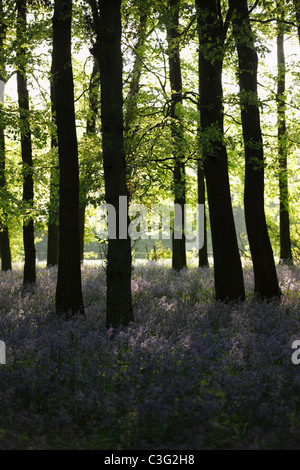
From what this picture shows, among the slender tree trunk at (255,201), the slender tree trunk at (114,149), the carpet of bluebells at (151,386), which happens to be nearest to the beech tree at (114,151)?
the slender tree trunk at (114,149)

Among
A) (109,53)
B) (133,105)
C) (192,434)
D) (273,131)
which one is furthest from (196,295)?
(273,131)

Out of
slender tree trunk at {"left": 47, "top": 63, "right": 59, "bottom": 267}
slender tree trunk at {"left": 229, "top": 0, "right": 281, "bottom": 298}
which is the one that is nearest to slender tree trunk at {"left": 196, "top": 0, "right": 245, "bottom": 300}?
slender tree trunk at {"left": 229, "top": 0, "right": 281, "bottom": 298}

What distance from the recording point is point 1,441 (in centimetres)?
471

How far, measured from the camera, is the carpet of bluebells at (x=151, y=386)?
4.89 metres

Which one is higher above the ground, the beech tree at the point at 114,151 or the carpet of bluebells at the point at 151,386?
the beech tree at the point at 114,151

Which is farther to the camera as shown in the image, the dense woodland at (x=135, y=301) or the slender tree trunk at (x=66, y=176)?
the slender tree trunk at (x=66, y=176)

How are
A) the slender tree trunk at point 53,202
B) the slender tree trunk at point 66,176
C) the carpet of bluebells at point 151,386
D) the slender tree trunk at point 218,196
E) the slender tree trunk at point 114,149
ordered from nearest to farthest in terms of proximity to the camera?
the carpet of bluebells at point 151,386 < the slender tree trunk at point 114,149 < the slender tree trunk at point 66,176 < the slender tree trunk at point 218,196 < the slender tree trunk at point 53,202

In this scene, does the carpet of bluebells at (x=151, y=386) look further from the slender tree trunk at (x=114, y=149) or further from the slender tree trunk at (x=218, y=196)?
the slender tree trunk at (x=218, y=196)

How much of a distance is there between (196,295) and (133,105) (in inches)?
226

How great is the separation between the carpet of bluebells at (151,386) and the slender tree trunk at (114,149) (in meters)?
0.58

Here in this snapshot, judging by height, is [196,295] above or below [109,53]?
below

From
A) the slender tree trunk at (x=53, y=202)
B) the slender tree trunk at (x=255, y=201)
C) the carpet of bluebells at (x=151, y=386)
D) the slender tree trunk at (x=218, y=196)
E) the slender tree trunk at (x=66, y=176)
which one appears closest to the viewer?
the carpet of bluebells at (x=151, y=386)

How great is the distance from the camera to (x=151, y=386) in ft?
18.7
